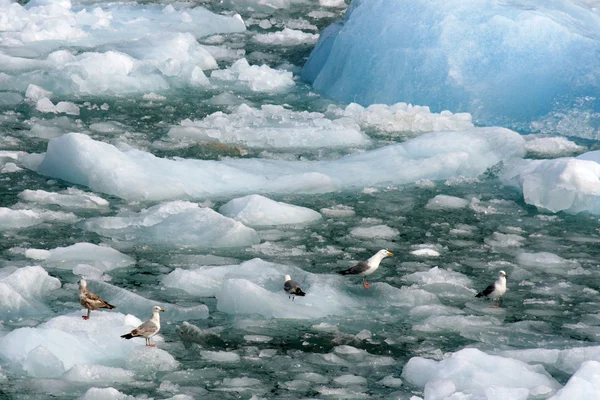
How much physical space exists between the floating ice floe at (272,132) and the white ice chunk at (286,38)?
4210mm

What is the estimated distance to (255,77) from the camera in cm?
1218

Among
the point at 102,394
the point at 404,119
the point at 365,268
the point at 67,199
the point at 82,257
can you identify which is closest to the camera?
the point at 102,394

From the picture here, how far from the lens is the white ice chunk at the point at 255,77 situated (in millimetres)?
11984

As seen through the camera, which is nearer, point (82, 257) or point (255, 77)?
point (82, 257)

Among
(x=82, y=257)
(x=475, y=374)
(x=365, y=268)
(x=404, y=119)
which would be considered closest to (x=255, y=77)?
(x=404, y=119)

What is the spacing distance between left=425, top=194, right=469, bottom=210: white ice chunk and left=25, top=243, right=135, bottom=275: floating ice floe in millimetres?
2626

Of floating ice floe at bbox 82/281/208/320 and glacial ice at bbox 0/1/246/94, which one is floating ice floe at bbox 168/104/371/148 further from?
floating ice floe at bbox 82/281/208/320

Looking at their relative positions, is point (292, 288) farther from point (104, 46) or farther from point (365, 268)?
point (104, 46)

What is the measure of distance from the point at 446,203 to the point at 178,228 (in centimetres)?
230

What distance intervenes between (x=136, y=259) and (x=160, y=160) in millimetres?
1877

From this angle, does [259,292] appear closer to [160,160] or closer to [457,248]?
[457,248]

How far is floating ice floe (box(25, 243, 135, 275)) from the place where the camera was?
263 inches

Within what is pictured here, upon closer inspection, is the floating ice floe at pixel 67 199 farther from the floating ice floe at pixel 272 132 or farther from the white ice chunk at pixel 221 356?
the white ice chunk at pixel 221 356

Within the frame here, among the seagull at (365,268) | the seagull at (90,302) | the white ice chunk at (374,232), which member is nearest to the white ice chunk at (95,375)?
the seagull at (90,302)
